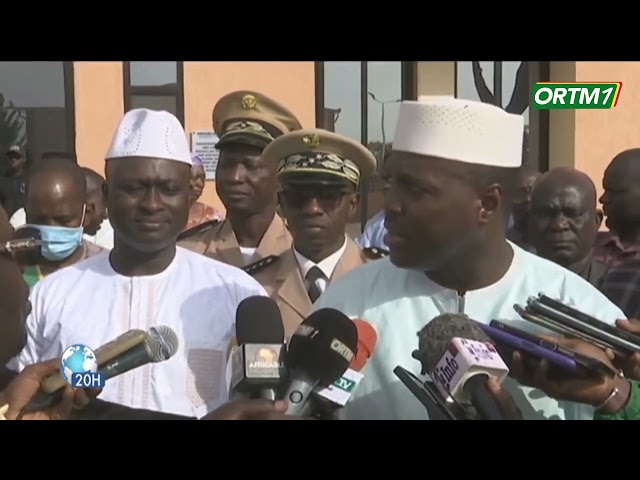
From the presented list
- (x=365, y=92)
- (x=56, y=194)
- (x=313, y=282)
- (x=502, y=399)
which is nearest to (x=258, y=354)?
(x=502, y=399)

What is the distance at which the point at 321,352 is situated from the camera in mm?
2164

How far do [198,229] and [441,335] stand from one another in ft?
3.18

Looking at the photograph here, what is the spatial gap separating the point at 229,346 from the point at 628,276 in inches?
42.7

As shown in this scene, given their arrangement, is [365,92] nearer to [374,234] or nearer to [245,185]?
[374,234]

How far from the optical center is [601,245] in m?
2.91

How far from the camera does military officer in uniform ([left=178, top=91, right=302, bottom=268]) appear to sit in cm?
297

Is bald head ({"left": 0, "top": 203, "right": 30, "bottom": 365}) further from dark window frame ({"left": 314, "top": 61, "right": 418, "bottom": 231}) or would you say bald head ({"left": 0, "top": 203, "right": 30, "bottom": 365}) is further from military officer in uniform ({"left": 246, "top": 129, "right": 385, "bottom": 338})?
dark window frame ({"left": 314, "top": 61, "right": 418, "bottom": 231})

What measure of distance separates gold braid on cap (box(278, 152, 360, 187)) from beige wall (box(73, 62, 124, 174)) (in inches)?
20.2

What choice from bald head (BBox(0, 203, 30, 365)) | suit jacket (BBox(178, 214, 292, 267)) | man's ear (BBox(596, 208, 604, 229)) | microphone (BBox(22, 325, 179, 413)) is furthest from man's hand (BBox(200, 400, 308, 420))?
man's ear (BBox(596, 208, 604, 229))

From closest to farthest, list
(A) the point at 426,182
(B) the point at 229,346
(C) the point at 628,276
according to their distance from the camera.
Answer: (A) the point at 426,182, (B) the point at 229,346, (C) the point at 628,276

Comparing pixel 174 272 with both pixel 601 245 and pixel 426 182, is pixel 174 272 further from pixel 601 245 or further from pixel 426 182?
pixel 601 245
